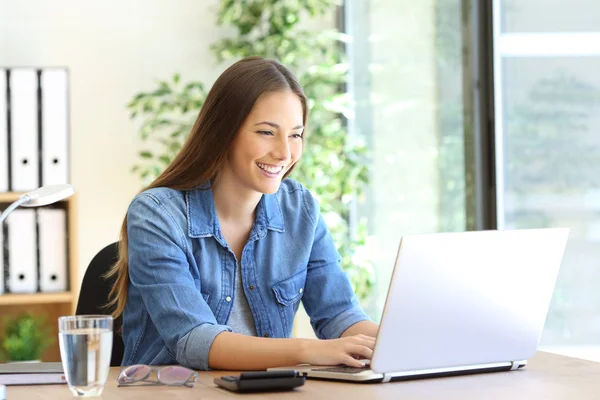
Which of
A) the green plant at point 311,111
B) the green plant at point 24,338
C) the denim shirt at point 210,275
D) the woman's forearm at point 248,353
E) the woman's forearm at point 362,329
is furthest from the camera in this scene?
the green plant at point 311,111

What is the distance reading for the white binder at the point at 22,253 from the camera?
10.8ft

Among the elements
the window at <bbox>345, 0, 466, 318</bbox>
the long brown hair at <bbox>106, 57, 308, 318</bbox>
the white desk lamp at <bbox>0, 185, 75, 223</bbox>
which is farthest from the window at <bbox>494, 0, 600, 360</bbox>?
the white desk lamp at <bbox>0, 185, 75, 223</bbox>

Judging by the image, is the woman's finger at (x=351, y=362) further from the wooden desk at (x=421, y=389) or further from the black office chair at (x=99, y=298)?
the black office chair at (x=99, y=298)

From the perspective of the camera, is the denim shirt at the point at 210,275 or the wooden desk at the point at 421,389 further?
the denim shirt at the point at 210,275

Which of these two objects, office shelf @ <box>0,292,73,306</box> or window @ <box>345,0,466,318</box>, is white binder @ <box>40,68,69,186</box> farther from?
window @ <box>345,0,466,318</box>

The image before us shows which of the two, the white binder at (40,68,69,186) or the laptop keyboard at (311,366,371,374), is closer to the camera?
the laptop keyboard at (311,366,371,374)

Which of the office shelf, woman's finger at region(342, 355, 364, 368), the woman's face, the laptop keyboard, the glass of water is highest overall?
the woman's face

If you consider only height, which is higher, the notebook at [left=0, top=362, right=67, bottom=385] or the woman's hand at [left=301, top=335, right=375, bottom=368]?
the woman's hand at [left=301, top=335, right=375, bottom=368]

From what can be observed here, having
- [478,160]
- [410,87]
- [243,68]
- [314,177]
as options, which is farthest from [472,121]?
[243,68]

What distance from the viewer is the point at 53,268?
3.30 metres

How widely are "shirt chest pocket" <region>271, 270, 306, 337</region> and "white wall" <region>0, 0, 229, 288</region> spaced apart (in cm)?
208

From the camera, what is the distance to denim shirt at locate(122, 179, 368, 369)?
65.2 inches

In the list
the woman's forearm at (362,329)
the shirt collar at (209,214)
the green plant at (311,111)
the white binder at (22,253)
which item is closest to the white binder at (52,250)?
the white binder at (22,253)

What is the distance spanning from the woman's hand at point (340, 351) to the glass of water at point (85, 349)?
0.34 meters
